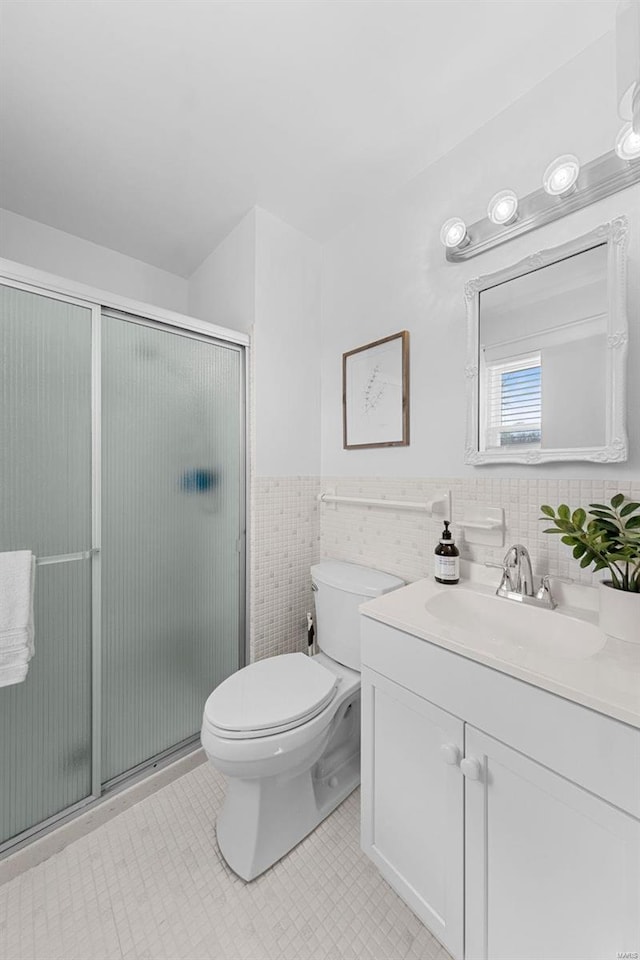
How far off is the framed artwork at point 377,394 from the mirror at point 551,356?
31 centimetres

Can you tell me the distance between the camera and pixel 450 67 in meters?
1.13

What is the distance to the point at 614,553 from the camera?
908mm

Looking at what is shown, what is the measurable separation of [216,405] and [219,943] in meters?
1.70

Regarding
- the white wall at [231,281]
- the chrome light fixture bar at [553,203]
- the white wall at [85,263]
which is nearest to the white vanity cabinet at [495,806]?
the chrome light fixture bar at [553,203]

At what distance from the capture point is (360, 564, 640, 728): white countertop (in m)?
0.66

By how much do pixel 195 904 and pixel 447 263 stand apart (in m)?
2.19

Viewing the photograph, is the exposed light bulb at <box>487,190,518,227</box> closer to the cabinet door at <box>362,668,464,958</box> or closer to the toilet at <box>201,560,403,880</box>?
the toilet at <box>201,560,403,880</box>

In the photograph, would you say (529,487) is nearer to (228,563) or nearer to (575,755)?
(575,755)

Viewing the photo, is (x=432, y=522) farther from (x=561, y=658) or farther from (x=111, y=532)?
(x=111, y=532)

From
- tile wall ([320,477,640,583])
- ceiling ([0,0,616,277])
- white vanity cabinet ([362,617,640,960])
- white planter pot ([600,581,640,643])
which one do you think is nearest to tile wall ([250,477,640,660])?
tile wall ([320,477,640,583])

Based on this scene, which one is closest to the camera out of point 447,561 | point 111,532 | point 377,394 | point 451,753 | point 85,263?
point 451,753

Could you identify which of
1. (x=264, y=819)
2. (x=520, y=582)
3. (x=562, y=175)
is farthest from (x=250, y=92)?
(x=264, y=819)

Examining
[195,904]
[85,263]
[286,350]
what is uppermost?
[85,263]

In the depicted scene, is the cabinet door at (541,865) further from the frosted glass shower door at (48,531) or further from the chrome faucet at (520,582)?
the frosted glass shower door at (48,531)
